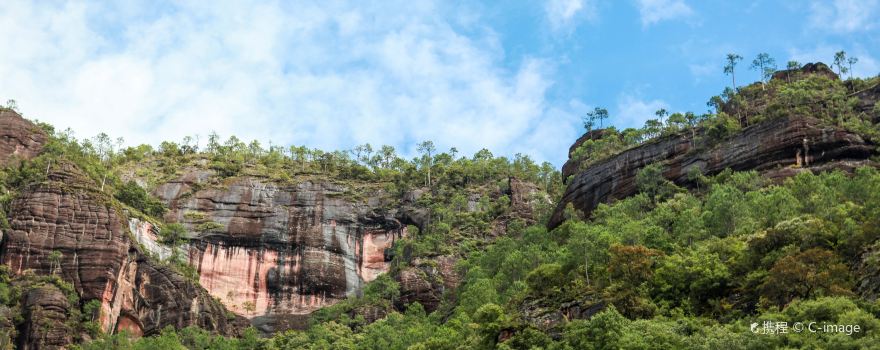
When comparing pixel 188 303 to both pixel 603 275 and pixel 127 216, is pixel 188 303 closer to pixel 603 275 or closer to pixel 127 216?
pixel 127 216

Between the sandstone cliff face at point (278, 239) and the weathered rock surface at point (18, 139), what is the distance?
16.5 metres

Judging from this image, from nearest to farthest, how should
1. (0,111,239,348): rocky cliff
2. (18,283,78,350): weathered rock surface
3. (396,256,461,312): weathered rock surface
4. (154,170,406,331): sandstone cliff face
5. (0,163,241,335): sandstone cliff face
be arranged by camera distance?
(18,283,78,350): weathered rock surface < (0,111,239,348): rocky cliff < (0,163,241,335): sandstone cliff face < (396,256,461,312): weathered rock surface < (154,170,406,331): sandstone cliff face

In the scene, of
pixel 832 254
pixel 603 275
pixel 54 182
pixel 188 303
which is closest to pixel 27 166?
pixel 54 182

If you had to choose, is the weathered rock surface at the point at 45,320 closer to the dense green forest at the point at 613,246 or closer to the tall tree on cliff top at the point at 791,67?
the dense green forest at the point at 613,246

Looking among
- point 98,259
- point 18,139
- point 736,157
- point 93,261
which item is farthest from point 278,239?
point 736,157

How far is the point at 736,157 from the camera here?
312 ft

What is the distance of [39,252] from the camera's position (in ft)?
308

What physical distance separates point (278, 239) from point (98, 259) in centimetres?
2744

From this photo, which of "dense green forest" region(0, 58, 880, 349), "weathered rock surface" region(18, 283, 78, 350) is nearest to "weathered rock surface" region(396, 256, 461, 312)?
"dense green forest" region(0, 58, 880, 349)

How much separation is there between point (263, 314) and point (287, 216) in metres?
14.1

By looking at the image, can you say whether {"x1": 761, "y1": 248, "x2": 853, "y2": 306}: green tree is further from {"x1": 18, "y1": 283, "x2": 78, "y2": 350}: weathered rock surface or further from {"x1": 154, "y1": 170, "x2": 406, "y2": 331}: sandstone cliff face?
{"x1": 154, "y1": 170, "x2": 406, "y2": 331}: sandstone cliff face

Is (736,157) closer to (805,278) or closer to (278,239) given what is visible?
(805,278)

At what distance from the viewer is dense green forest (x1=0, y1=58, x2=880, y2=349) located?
183 feet

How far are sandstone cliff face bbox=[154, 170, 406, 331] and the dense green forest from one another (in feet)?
12.2
